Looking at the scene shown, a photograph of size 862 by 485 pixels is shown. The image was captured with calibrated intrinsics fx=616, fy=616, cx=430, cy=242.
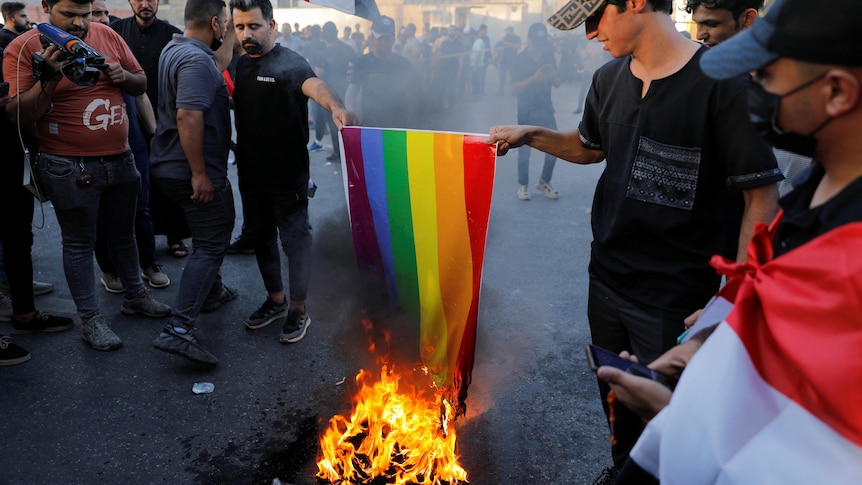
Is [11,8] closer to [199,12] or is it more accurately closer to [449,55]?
[199,12]

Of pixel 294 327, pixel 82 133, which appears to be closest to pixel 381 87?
pixel 294 327

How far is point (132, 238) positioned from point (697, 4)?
3.83 metres

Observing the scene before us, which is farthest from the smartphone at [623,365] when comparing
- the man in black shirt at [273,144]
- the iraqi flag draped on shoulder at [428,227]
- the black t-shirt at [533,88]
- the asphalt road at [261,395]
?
the black t-shirt at [533,88]

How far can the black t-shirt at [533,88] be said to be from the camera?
27.2ft

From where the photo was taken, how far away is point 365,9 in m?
5.25

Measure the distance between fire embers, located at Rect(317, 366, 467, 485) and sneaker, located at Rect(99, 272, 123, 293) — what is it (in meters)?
2.65

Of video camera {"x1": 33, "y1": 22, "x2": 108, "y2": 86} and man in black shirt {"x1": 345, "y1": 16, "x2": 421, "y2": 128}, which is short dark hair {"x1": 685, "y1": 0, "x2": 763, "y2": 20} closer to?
video camera {"x1": 33, "y1": 22, "x2": 108, "y2": 86}

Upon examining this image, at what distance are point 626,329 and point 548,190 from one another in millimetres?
5809

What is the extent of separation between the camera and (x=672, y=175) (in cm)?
210

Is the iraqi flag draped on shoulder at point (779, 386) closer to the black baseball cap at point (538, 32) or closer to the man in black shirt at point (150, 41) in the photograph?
the man in black shirt at point (150, 41)

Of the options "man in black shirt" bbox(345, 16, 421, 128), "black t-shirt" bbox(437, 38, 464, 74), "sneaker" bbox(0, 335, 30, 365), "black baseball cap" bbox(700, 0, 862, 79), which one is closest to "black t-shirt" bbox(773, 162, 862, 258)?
"black baseball cap" bbox(700, 0, 862, 79)

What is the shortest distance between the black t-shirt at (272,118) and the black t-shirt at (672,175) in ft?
7.23

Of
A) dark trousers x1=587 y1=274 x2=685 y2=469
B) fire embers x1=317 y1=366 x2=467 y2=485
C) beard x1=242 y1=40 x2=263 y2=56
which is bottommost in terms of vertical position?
fire embers x1=317 y1=366 x2=467 y2=485

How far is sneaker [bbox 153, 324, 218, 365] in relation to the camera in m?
3.75
